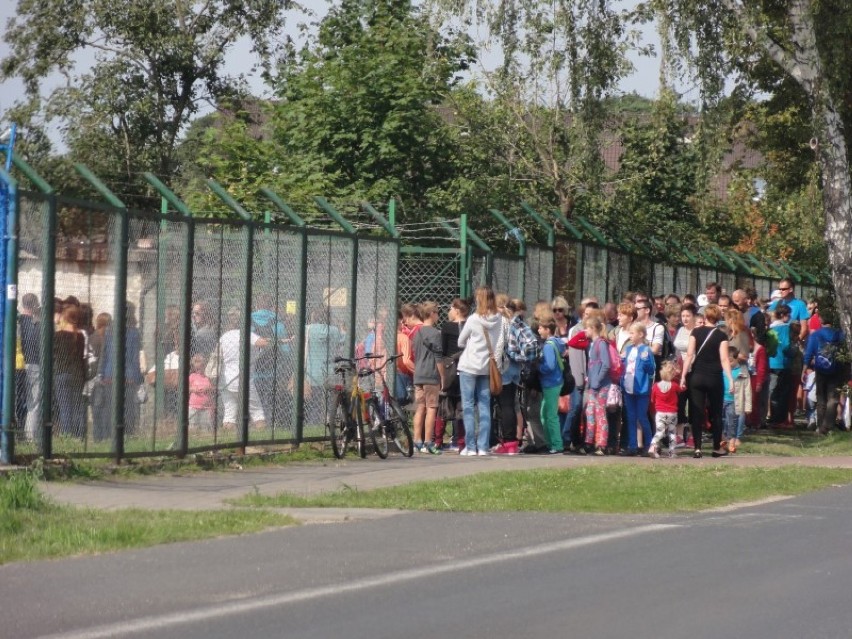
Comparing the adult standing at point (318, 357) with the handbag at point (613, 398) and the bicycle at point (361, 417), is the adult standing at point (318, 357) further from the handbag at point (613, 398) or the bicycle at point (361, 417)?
the handbag at point (613, 398)

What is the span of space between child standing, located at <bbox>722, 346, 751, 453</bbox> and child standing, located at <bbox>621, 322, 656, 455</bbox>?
104 centimetres

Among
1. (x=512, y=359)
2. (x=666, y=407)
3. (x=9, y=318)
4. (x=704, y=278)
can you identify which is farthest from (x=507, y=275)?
(x=704, y=278)

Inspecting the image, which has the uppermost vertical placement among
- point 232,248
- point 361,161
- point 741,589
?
point 361,161

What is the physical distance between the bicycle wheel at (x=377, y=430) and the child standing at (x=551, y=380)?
2.35m

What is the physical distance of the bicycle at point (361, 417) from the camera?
17.0 m

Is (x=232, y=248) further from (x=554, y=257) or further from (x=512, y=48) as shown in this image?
(x=512, y=48)

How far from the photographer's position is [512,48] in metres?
24.7

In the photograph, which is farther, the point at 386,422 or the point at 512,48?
the point at 512,48

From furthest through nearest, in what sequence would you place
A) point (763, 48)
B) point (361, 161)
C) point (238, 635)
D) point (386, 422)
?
point (361, 161), point (763, 48), point (386, 422), point (238, 635)

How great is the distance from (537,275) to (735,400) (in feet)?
12.2

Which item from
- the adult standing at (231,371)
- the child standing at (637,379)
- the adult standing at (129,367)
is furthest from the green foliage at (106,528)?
the child standing at (637,379)

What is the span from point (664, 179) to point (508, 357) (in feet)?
115

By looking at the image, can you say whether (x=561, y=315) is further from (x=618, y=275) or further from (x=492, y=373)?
(x=618, y=275)

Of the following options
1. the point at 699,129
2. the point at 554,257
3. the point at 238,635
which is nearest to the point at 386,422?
the point at 554,257
